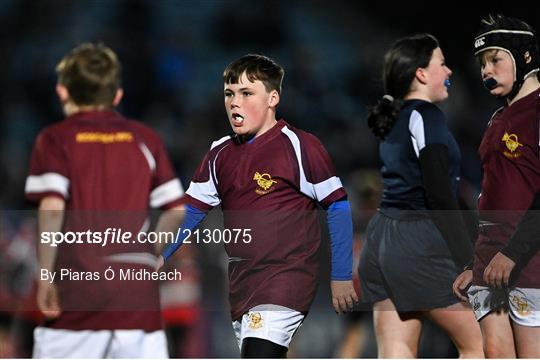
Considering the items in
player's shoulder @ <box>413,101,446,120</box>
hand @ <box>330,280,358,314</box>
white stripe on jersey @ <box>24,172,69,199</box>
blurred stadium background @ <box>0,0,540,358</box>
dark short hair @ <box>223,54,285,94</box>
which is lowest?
hand @ <box>330,280,358,314</box>

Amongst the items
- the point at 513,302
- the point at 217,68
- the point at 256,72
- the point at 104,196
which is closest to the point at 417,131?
the point at 256,72

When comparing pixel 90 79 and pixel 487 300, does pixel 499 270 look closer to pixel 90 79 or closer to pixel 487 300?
pixel 487 300

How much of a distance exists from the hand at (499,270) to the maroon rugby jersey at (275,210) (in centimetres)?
73

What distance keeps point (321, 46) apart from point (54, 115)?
313cm

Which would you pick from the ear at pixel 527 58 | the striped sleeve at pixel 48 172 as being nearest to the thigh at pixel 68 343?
the striped sleeve at pixel 48 172

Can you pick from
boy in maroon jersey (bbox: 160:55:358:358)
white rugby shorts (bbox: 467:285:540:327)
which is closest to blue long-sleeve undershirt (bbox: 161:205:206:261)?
boy in maroon jersey (bbox: 160:55:358:358)

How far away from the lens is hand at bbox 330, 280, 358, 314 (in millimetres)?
4395

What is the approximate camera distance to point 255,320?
4.34 metres

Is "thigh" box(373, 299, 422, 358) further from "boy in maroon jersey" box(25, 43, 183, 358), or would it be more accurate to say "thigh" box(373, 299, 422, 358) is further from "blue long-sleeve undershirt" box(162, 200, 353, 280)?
"boy in maroon jersey" box(25, 43, 183, 358)

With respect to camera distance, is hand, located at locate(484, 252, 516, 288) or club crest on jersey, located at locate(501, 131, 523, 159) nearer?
hand, located at locate(484, 252, 516, 288)

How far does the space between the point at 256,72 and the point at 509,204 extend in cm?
124

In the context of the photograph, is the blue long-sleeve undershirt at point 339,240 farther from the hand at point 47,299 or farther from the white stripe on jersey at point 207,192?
the hand at point 47,299

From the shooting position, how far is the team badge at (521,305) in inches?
165

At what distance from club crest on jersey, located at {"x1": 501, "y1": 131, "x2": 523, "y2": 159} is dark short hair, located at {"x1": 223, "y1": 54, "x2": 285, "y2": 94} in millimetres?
1043
